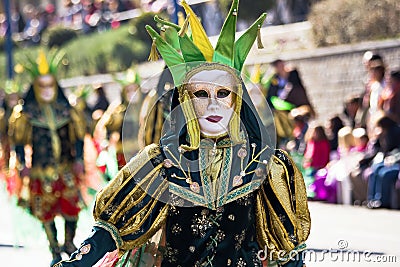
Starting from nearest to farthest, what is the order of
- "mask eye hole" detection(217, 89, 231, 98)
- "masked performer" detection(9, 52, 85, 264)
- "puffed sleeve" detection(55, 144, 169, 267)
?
"puffed sleeve" detection(55, 144, 169, 267) < "mask eye hole" detection(217, 89, 231, 98) < "masked performer" detection(9, 52, 85, 264)

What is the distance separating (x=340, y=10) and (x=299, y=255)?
1214 cm

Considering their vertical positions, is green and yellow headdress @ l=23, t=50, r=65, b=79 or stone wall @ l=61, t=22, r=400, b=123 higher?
green and yellow headdress @ l=23, t=50, r=65, b=79

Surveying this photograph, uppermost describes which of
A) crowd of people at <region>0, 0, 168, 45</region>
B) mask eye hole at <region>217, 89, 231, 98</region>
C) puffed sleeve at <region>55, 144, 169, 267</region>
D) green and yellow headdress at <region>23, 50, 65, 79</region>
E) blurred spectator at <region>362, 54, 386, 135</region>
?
mask eye hole at <region>217, 89, 231, 98</region>

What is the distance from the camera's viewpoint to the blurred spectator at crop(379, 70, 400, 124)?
11.4m

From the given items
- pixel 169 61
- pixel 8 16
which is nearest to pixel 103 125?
pixel 169 61

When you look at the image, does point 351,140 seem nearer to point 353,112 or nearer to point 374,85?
point 374,85

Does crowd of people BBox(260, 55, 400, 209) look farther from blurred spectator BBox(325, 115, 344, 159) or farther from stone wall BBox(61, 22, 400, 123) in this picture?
stone wall BBox(61, 22, 400, 123)

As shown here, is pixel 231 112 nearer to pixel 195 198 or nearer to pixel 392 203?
pixel 195 198

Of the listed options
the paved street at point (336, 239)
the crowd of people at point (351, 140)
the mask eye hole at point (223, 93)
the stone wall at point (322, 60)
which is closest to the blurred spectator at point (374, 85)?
the crowd of people at point (351, 140)

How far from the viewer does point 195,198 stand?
4906 mm

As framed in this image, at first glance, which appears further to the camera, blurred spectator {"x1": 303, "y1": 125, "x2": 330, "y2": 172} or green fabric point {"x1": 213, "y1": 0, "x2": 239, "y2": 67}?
blurred spectator {"x1": 303, "y1": 125, "x2": 330, "y2": 172}

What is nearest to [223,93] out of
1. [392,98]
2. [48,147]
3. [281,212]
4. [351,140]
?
[281,212]

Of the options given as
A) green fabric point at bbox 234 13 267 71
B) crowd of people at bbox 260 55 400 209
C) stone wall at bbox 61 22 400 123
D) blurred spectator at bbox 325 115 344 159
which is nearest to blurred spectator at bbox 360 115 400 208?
crowd of people at bbox 260 55 400 209

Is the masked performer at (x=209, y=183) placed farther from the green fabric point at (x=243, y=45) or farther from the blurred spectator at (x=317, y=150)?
the blurred spectator at (x=317, y=150)
